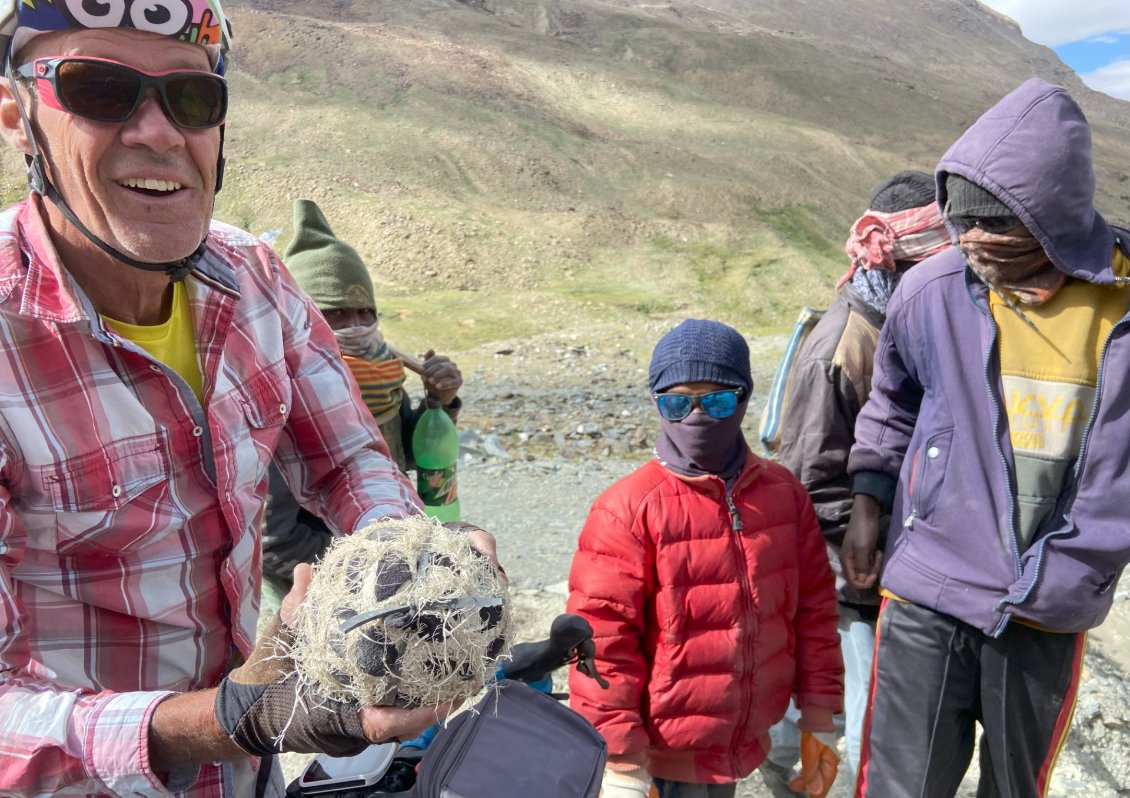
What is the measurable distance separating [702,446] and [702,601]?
0.44 metres

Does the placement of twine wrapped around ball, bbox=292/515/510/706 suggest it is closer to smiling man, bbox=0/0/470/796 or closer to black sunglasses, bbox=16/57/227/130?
smiling man, bbox=0/0/470/796

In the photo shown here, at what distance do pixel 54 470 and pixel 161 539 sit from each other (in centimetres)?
22

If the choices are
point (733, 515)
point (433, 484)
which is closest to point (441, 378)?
point (433, 484)

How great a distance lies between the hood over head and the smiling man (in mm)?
1717

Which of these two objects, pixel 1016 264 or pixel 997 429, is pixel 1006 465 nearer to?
pixel 997 429

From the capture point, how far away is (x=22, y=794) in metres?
1.44

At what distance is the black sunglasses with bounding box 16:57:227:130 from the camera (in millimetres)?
1527

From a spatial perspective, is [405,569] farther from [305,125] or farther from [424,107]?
[424,107]

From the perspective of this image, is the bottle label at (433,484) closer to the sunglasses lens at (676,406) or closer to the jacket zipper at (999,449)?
the sunglasses lens at (676,406)

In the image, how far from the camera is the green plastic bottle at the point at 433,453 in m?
3.67

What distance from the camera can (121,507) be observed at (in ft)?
5.13

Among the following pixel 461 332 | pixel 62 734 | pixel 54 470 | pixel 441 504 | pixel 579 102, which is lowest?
pixel 461 332

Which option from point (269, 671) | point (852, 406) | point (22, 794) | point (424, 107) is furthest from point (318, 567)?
point (424, 107)

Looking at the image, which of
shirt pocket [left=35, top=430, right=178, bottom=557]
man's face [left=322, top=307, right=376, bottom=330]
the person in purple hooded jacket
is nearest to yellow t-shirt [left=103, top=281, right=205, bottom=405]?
shirt pocket [left=35, top=430, right=178, bottom=557]
